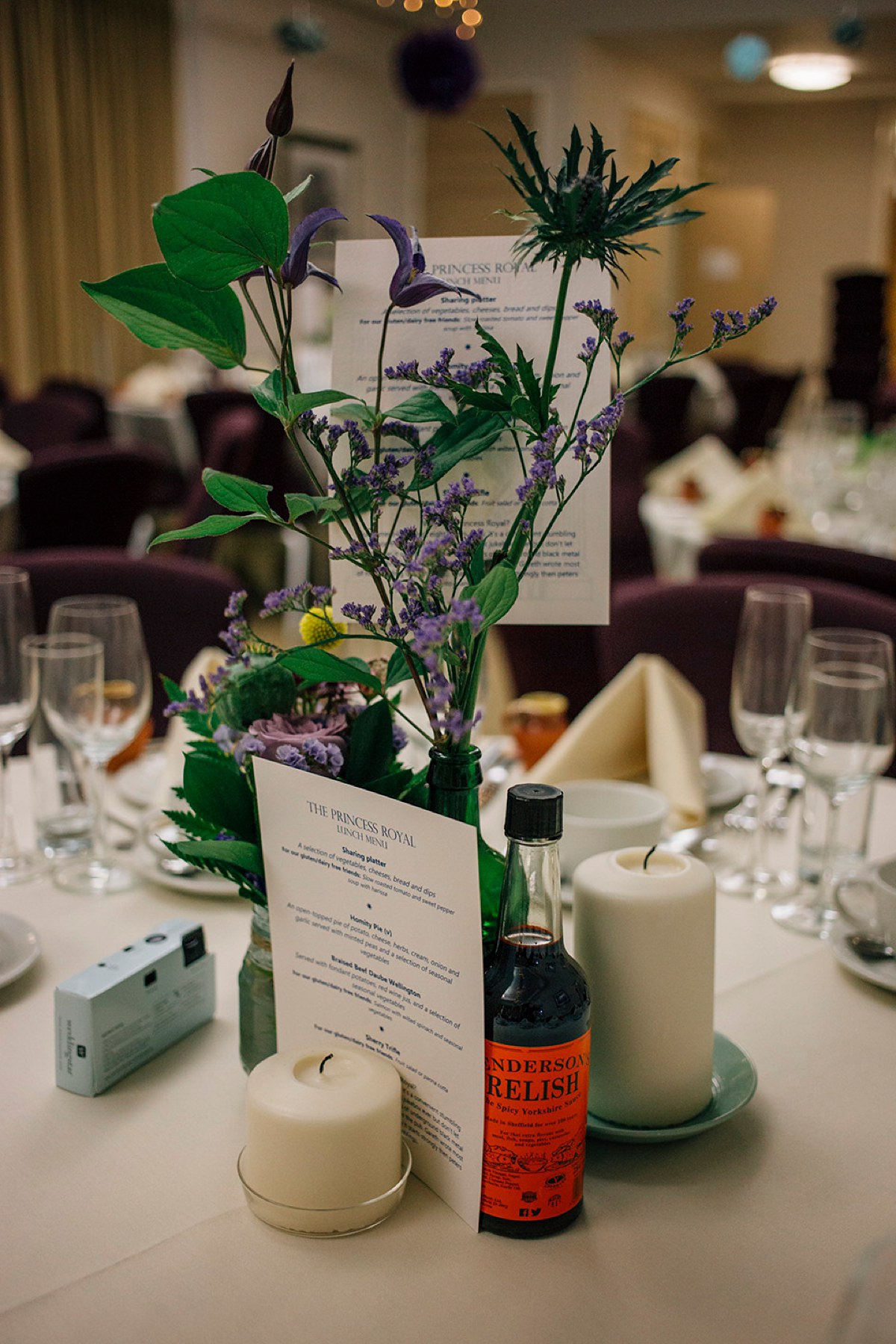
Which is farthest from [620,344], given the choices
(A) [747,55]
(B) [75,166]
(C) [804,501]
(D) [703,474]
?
(A) [747,55]

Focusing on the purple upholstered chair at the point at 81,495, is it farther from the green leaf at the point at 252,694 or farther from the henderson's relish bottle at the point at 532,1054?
the henderson's relish bottle at the point at 532,1054

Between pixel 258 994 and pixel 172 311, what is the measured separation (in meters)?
0.42

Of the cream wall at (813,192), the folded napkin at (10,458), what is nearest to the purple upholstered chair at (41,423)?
the folded napkin at (10,458)

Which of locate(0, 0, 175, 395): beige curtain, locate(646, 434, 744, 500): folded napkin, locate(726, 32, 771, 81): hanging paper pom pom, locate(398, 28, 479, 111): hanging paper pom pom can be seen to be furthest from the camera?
locate(726, 32, 771, 81): hanging paper pom pom

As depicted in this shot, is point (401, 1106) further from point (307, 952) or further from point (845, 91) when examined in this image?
point (845, 91)

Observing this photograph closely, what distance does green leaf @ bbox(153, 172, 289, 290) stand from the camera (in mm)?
598

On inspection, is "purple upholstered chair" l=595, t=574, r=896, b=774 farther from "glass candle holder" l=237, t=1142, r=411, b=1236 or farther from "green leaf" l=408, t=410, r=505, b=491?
"glass candle holder" l=237, t=1142, r=411, b=1236

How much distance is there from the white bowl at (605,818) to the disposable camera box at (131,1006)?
0.95 ft

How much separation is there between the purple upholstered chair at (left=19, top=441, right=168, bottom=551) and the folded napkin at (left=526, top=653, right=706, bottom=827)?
2.38m

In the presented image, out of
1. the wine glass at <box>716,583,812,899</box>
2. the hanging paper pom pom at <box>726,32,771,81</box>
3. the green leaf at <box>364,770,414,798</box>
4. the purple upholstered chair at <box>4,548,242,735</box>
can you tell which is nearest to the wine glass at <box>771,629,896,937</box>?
the wine glass at <box>716,583,812,899</box>

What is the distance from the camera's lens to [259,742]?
0.71 m

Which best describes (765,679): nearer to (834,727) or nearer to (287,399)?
(834,727)

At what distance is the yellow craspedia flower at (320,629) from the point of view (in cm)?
69

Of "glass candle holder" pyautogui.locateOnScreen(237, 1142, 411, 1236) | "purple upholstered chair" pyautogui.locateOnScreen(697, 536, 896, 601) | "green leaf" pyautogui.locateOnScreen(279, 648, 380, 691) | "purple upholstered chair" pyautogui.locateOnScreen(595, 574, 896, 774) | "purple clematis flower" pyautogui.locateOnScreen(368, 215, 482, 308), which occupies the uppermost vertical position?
"purple clematis flower" pyautogui.locateOnScreen(368, 215, 482, 308)
